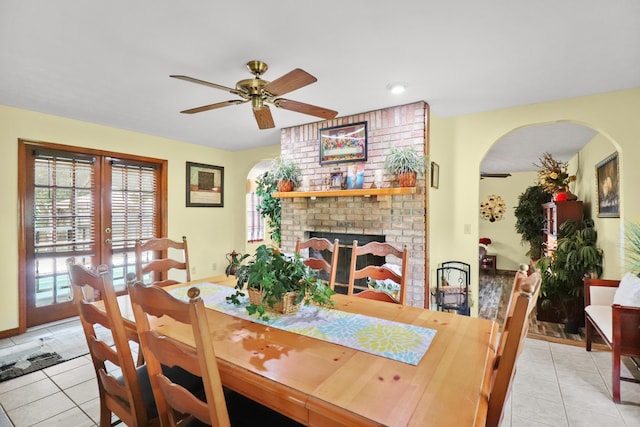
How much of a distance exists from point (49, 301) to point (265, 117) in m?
3.39

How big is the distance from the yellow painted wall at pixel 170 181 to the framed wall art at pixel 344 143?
1.52 m

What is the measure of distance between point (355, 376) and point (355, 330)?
37 centimetres

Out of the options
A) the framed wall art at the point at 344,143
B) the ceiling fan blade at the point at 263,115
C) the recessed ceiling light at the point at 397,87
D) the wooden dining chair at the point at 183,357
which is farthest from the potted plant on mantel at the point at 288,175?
the wooden dining chair at the point at 183,357

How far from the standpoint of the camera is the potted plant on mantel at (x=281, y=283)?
154 cm

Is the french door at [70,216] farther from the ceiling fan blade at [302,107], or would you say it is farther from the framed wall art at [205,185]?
the ceiling fan blade at [302,107]

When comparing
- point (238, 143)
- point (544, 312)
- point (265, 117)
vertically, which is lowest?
point (544, 312)

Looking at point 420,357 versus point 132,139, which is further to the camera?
point 132,139

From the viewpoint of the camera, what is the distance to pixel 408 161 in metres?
3.12

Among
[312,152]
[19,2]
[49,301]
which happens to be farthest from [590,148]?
[49,301]

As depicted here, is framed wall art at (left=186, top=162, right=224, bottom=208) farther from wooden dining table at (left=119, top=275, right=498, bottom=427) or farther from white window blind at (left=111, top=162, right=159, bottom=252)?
wooden dining table at (left=119, top=275, right=498, bottom=427)

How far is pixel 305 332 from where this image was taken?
4.50 feet

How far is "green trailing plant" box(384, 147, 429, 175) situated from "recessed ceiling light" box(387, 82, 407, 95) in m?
0.58

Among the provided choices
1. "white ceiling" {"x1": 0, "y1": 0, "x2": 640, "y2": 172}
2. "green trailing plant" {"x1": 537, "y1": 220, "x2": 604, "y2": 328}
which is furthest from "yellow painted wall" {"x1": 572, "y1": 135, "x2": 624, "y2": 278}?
"white ceiling" {"x1": 0, "y1": 0, "x2": 640, "y2": 172}

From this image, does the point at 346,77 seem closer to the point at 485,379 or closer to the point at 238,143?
the point at 485,379
